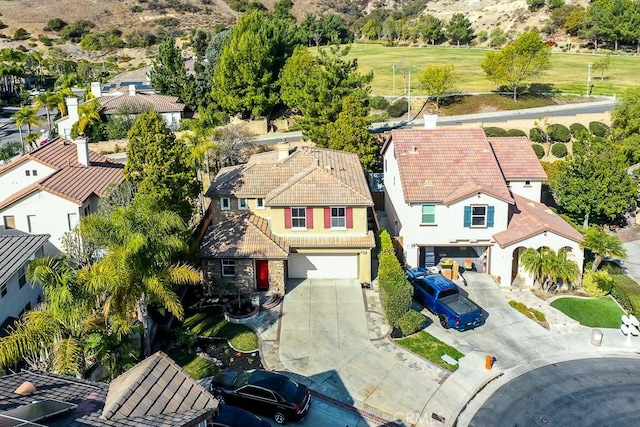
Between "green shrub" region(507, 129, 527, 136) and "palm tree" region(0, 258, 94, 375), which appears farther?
"green shrub" region(507, 129, 527, 136)

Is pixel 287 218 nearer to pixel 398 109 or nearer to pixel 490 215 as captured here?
pixel 490 215

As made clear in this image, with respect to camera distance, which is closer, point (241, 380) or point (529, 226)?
point (241, 380)

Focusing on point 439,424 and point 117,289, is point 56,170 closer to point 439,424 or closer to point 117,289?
point 117,289

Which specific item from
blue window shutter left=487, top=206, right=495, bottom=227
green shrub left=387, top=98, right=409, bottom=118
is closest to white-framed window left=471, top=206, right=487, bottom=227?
blue window shutter left=487, top=206, right=495, bottom=227

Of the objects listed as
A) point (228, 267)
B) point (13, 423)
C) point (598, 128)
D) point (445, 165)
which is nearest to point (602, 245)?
point (445, 165)

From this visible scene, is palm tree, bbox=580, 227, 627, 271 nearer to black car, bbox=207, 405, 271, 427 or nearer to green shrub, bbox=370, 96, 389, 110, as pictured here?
black car, bbox=207, 405, 271, 427

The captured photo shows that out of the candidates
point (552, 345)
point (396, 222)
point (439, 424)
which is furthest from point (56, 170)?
point (552, 345)
